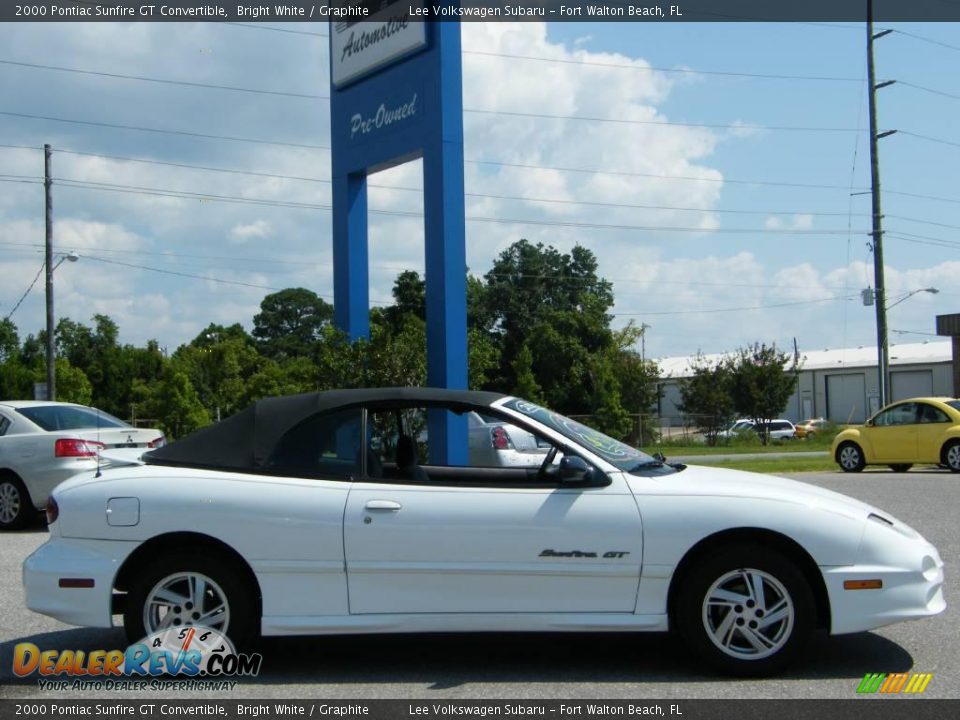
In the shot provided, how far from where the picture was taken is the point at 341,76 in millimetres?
16828

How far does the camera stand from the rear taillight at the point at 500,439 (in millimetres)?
7472

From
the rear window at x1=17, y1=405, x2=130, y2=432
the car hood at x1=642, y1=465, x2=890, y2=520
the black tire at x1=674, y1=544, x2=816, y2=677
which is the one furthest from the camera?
the rear window at x1=17, y1=405, x2=130, y2=432

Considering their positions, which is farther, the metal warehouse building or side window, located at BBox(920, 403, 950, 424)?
the metal warehouse building

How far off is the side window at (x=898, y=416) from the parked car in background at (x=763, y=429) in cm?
2242

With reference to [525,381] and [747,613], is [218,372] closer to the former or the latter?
[525,381]

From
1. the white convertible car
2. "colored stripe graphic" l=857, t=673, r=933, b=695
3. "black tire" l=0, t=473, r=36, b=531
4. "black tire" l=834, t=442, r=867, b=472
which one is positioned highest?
the white convertible car

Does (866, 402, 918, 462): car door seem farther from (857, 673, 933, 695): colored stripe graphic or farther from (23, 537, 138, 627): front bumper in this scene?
(23, 537, 138, 627): front bumper

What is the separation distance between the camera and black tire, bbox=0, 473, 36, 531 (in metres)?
11.8

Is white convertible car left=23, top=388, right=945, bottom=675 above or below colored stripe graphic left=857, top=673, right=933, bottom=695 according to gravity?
above

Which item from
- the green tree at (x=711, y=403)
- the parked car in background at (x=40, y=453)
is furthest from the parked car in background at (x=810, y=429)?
the parked car in background at (x=40, y=453)

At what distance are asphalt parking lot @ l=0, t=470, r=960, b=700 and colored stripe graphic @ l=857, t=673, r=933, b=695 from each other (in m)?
0.05

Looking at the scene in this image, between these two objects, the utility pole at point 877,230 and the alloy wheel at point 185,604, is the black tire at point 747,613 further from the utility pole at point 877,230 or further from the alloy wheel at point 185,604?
the utility pole at point 877,230

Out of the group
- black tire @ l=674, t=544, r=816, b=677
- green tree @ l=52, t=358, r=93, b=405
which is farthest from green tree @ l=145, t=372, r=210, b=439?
black tire @ l=674, t=544, r=816, b=677

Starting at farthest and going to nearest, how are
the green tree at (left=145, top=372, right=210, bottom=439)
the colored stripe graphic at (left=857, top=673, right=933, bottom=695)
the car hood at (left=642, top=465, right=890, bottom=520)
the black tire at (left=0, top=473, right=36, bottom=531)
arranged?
the green tree at (left=145, top=372, right=210, bottom=439) → the black tire at (left=0, top=473, right=36, bottom=531) → the car hood at (left=642, top=465, right=890, bottom=520) → the colored stripe graphic at (left=857, top=673, right=933, bottom=695)
